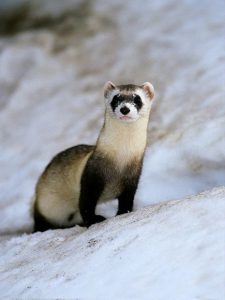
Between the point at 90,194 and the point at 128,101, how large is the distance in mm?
497

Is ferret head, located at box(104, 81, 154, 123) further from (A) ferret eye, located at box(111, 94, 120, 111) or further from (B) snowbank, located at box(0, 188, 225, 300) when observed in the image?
(B) snowbank, located at box(0, 188, 225, 300)

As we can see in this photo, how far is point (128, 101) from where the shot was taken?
3607mm

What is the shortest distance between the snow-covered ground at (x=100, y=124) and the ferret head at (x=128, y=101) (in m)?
0.47

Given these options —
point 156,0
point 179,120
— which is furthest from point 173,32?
point 179,120

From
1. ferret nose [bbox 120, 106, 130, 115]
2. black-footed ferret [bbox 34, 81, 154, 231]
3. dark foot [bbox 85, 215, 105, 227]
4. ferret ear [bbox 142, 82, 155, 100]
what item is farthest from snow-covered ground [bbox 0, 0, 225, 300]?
ferret ear [bbox 142, 82, 155, 100]

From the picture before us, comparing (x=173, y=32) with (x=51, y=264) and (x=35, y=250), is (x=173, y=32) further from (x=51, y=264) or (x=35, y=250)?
(x=51, y=264)

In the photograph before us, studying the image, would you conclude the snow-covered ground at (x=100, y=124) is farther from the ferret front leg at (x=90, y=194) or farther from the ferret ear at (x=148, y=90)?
the ferret ear at (x=148, y=90)

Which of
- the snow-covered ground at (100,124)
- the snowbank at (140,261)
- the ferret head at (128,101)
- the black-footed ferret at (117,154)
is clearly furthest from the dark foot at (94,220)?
the ferret head at (128,101)

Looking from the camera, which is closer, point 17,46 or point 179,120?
point 179,120

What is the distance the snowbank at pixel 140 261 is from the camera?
2.52 meters

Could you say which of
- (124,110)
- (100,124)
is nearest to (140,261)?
(124,110)

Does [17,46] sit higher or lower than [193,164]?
higher

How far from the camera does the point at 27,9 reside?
6984 millimetres

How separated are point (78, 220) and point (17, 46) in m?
2.75
